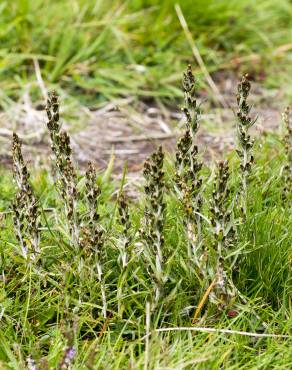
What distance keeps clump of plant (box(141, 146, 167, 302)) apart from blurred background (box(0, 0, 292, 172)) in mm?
1882

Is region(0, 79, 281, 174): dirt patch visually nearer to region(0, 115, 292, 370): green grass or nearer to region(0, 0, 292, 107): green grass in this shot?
region(0, 0, 292, 107): green grass

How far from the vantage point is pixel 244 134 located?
2895 millimetres

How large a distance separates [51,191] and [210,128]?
1696 millimetres

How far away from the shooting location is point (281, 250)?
9.73 feet

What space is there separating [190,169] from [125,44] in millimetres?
2998

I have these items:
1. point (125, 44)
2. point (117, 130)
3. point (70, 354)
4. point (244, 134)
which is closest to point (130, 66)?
point (125, 44)

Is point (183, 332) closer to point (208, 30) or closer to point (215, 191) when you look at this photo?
point (215, 191)

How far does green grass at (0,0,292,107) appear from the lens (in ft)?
17.6

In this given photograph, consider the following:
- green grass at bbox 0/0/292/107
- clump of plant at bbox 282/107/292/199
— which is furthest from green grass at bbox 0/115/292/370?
green grass at bbox 0/0/292/107

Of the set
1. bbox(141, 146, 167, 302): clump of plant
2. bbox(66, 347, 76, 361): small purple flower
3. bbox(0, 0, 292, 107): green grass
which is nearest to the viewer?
bbox(66, 347, 76, 361): small purple flower

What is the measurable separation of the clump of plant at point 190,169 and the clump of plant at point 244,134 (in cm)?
17

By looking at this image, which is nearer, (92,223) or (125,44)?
(92,223)

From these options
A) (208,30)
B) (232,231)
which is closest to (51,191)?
(232,231)

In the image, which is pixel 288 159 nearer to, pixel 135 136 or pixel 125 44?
pixel 135 136
